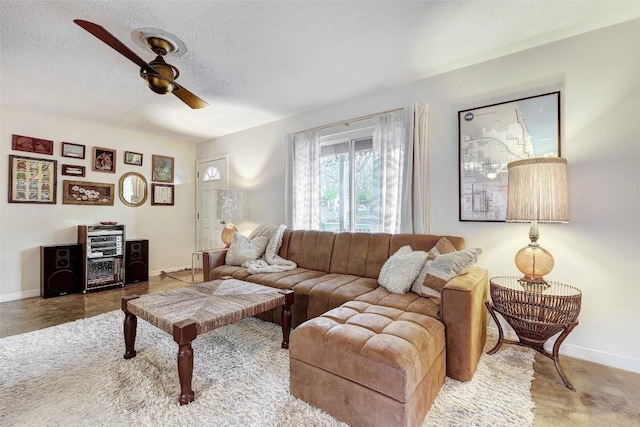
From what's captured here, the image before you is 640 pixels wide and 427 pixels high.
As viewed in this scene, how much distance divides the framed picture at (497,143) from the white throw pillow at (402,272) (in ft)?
2.40

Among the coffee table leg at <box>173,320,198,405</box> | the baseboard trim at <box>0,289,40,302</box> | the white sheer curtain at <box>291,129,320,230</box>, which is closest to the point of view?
the coffee table leg at <box>173,320,198,405</box>

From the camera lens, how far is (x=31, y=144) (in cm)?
370

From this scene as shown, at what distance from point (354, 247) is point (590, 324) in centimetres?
194

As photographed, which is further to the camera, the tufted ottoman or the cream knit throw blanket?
the cream knit throw blanket

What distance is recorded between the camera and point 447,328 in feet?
5.75

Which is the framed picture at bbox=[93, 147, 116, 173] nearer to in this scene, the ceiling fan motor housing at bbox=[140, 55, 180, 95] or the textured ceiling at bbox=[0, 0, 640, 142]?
the textured ceiling at bbox=[0, 0, 640, 142]

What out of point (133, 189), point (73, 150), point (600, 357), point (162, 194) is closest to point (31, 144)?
point (73, 150)

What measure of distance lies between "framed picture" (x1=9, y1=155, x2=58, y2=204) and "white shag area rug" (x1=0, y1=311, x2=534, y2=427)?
2.15 m

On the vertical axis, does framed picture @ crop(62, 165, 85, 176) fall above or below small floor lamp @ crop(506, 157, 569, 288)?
above

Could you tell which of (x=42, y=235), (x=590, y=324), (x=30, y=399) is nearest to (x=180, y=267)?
(x=42, y=235)

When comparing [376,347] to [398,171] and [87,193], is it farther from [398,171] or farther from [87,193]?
[87,193]

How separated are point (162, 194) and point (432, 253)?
469cm

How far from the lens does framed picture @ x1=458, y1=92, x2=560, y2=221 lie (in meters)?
2.28

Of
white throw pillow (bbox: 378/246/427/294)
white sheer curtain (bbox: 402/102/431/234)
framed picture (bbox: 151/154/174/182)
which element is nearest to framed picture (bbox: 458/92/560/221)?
white sheer curtain (bbox: 402/102/431/234)
